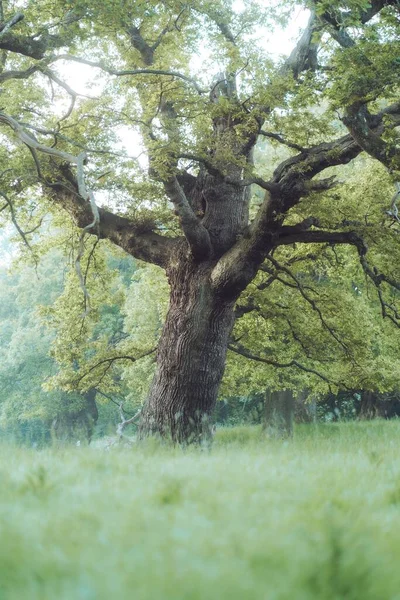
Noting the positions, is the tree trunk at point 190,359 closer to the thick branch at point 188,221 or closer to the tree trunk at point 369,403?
the thick branch at point 188,221

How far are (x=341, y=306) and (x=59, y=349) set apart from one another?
881cm

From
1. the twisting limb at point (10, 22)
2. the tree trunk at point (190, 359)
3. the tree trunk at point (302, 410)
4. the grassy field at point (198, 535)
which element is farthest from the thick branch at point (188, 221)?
the tree trunk at point (302, 410)

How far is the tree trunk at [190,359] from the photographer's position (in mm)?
13094

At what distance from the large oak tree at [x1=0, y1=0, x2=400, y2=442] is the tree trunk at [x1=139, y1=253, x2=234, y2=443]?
0.03 meters

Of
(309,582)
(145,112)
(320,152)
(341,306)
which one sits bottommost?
(309,582)

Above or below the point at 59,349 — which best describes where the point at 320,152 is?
above

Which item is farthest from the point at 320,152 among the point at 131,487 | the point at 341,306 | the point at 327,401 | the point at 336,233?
the point at 327,401

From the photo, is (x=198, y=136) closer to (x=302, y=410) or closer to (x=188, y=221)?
(x=188, y=221)

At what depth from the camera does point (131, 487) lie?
3869mm

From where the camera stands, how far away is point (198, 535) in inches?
105

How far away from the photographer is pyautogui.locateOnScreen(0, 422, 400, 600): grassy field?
6.95 ft

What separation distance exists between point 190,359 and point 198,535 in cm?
1048

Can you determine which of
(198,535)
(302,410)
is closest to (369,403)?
(302,410)

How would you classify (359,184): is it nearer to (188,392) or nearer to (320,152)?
(320,152)
